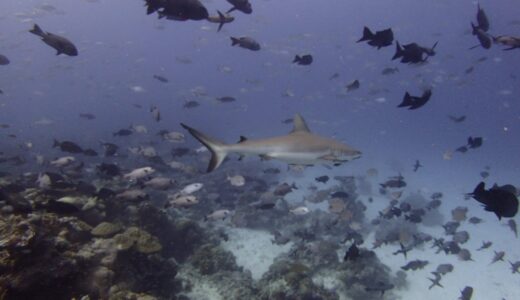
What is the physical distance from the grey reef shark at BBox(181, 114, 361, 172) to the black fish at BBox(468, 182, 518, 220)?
236 centimetres

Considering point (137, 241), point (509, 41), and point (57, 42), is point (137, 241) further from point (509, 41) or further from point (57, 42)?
point (509, 41)

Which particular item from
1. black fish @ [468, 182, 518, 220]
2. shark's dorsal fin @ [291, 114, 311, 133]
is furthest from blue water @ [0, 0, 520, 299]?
black fish @ [468, 182, 518, 220]

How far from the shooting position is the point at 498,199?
523 centimetres

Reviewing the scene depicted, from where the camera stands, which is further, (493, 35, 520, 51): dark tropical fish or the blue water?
the blue water

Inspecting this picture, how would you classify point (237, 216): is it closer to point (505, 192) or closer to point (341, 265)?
point (341, 265)

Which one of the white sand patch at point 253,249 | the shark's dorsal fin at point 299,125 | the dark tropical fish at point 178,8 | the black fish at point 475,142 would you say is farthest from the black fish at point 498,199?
the white sand patch at point 253,249

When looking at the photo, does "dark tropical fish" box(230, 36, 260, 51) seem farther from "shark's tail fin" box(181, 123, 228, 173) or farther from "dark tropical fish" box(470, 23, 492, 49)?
"dark tropical fish" box(470, 23, 492, 49)

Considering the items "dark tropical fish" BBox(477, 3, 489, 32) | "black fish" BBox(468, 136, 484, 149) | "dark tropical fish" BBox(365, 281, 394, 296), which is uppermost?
"dark tropical fish" BBox(477, 3, 489, 32)

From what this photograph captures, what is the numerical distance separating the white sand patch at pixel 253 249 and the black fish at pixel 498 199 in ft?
28.5

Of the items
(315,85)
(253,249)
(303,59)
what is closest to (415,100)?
(303,59)

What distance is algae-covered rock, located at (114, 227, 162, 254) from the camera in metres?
8.09

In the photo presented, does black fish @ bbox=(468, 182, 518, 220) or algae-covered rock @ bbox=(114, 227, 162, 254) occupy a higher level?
black fish @ bbox=(468, 182, 518, 220)

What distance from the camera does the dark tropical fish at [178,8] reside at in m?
6.50

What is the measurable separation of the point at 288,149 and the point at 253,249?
8.67m
